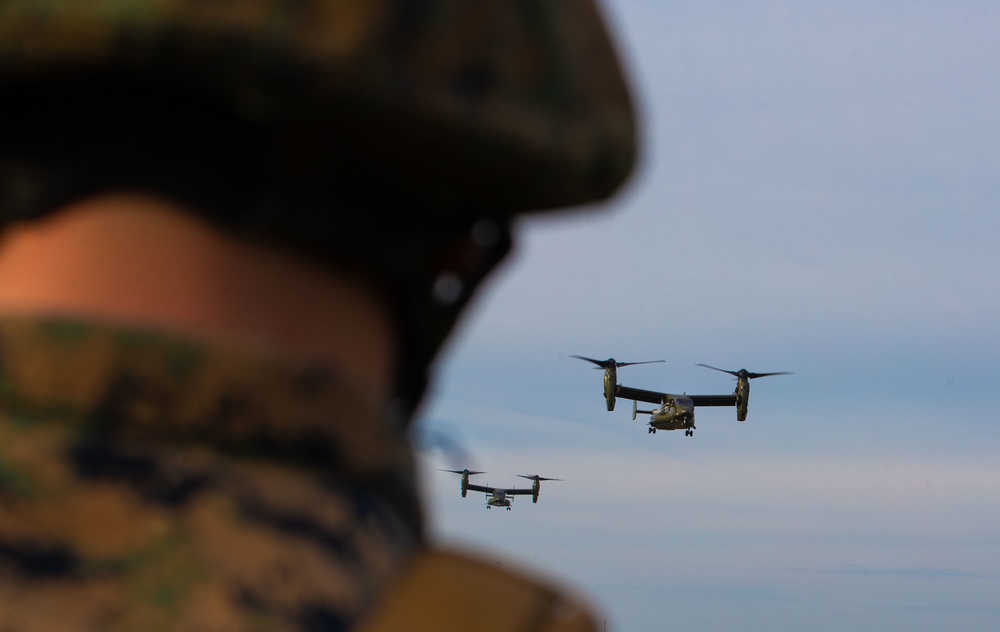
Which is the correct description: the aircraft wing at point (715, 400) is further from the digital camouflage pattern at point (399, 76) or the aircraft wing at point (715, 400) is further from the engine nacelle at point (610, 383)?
the digital camouflage pattern at point (399, 76)

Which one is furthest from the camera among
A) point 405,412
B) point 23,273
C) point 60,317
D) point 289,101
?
point 405,412

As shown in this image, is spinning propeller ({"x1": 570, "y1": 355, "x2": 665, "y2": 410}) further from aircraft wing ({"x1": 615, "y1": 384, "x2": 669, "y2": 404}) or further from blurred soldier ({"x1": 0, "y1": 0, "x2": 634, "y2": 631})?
blurred soldier ({"x1": 0, "y1": 0, "x2": 634, "y2": 631})

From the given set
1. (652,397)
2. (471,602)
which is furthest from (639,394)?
(471,602)

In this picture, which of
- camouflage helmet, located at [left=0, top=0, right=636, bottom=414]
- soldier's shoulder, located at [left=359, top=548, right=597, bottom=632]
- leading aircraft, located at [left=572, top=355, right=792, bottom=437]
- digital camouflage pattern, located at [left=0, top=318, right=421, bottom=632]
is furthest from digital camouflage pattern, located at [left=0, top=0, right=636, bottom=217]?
leading aircraft, located at [left=572, top=355, right=792, bottom=437]

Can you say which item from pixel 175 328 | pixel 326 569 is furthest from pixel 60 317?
pixel 326 569

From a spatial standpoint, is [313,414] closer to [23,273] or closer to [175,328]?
[175,328]

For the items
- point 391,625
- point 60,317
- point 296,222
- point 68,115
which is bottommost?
point 391,625
